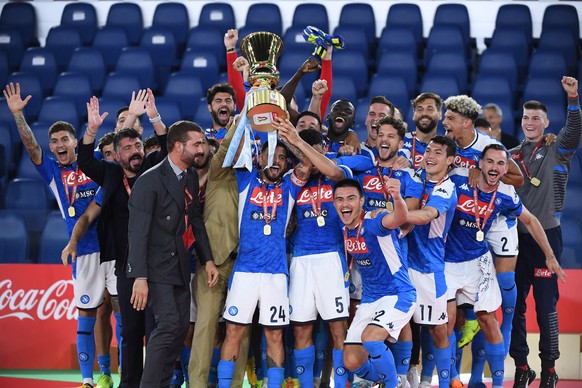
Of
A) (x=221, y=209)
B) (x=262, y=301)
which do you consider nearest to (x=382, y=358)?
(x=262, y=301)

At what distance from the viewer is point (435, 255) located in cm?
768

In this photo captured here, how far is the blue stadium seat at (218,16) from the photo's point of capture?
13.8 meters

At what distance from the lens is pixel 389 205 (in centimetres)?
748

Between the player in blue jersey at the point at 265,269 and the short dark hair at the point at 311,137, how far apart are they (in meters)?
0.18

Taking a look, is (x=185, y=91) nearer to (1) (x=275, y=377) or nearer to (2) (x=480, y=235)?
(2) (x=480, y=235)

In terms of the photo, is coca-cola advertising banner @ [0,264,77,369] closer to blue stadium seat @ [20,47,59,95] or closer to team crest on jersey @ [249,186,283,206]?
team crest on jersey @ [249,186,283,206]

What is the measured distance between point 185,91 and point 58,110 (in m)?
1.60

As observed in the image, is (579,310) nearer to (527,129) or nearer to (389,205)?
(527,129)

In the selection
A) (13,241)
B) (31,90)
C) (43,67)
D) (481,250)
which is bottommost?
(13,241)

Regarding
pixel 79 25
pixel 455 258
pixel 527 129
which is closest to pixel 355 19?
pixel 79 25

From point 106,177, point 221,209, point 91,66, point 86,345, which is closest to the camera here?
point 221,209

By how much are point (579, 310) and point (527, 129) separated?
1943 mm

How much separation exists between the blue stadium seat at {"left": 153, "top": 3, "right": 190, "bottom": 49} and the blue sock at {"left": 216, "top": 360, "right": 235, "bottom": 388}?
7.45 m

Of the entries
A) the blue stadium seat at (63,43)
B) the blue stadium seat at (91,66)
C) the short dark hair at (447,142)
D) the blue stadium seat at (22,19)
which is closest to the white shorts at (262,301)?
the short dark hair at (447,142)
